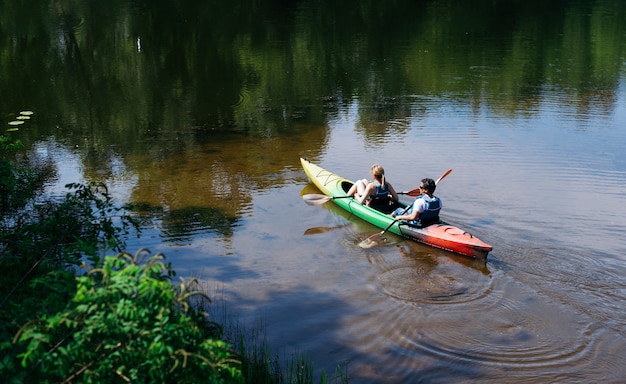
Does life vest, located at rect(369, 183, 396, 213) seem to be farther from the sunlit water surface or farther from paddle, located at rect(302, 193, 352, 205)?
paddle, located at rect(302, 193, 352, 205)

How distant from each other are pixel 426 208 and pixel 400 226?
59 centimetres

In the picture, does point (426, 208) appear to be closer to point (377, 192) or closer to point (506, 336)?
point (377, 192)

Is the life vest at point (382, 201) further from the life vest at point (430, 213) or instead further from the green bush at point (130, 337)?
the green bush at point (130, 337)

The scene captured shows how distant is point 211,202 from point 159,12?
26.8 meters

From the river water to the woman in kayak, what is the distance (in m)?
0.45

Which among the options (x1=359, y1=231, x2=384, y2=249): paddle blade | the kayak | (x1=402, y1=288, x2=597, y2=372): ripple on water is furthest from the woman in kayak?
(x1=402, y1=288, x2=597, y2=372): ripple on water

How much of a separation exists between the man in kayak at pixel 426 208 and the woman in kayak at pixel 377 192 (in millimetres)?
1064

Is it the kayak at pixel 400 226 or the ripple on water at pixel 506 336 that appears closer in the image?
the ripple on water at pixel 506 336

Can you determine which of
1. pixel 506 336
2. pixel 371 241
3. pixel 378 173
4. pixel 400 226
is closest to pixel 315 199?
pixel 378 173

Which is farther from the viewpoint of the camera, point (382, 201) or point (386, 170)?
point (386, 170)

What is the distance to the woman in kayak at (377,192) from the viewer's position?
11.6 m

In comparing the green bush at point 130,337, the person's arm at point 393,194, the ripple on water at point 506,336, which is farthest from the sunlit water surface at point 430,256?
the green bush at point 130,337

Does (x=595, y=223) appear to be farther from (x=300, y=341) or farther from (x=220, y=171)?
(x=220, y=171)

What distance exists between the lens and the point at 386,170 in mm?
13914
